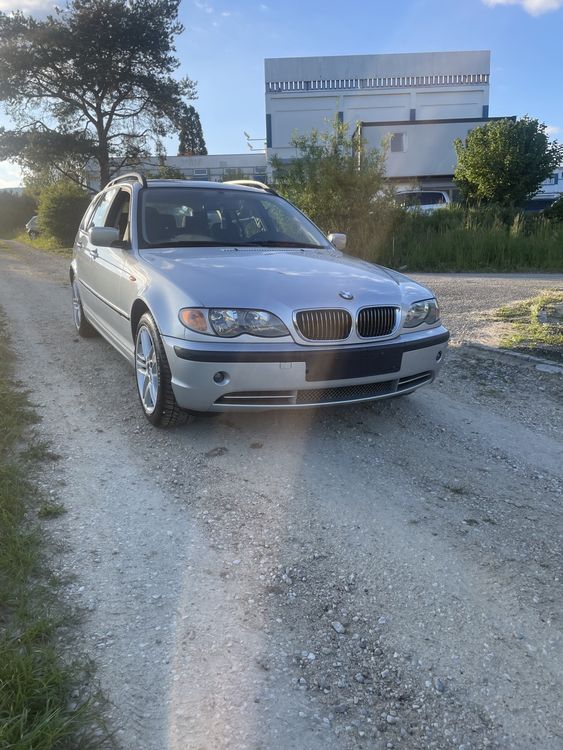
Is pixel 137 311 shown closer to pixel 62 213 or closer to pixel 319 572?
pixel 319 572

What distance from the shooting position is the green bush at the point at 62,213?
80.4 ft

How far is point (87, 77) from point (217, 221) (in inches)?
992

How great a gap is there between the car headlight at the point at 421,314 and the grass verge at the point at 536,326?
2.21m

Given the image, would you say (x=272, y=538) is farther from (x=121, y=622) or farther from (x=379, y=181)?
(x=379, y=181)

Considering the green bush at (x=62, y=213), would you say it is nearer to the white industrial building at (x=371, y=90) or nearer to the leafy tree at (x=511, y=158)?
the leafy tree at (x=511, y=158)

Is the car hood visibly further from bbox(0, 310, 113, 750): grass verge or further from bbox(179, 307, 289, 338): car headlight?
bbox(0, 310, 113, 750): grass verge

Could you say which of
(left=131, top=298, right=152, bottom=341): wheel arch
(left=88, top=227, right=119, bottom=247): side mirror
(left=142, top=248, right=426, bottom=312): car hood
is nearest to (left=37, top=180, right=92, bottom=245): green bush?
(left=88, top=227, right=119, bottom=247): side mirror

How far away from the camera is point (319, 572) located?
252 cm

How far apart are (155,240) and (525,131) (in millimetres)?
20039

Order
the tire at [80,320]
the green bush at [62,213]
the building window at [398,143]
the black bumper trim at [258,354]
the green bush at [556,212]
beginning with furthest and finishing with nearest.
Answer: the building window at [398,143]
the green bush at [62,213]
the green bush at [556,212]
the tire at [80,320]
the black bumper trim at [258,354]

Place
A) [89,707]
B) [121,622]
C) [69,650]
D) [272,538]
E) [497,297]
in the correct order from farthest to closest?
1. [497,297]
2. [272,538]
3. [121,622]
4. [69,650]
5. [89,707]

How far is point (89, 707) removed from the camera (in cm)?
176

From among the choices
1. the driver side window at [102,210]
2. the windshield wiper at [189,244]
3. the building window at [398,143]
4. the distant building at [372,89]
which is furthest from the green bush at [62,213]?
the distant building at [372,89]

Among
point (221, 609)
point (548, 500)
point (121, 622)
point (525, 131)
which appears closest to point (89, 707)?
point (121, 622)
